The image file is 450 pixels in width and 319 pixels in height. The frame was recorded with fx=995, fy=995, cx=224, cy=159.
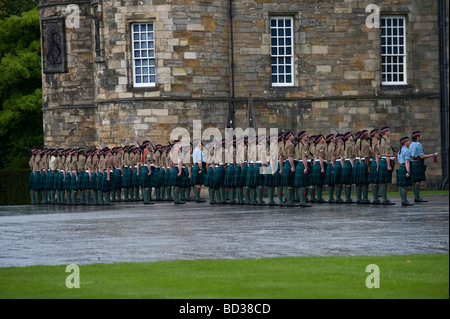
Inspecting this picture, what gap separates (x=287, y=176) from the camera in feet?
83.3

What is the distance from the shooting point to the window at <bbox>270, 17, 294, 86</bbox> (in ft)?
122

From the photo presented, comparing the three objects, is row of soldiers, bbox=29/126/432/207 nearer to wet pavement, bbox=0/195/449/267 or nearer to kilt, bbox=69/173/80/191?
kilt, bbox=69/173/80/191

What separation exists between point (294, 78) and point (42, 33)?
11433 mm

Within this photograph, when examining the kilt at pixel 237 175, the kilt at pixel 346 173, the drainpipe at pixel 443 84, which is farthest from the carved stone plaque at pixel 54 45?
the kilt at pixel 346 173

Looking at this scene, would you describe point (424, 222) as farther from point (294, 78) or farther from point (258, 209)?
point (294, 78)

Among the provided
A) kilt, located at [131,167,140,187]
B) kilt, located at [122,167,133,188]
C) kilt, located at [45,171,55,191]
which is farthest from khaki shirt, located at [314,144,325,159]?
kilt, located at [45,171,55,191]

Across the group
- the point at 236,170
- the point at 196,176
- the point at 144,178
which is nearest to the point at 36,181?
the point at 144,178

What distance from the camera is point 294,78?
3728cm

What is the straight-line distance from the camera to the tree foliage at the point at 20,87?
5544cm

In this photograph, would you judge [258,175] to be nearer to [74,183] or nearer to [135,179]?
[135,179]

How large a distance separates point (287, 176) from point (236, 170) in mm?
2919

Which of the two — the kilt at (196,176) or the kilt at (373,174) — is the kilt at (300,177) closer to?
the kilt at (373,174)

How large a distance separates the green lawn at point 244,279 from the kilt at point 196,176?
16.6 meters
